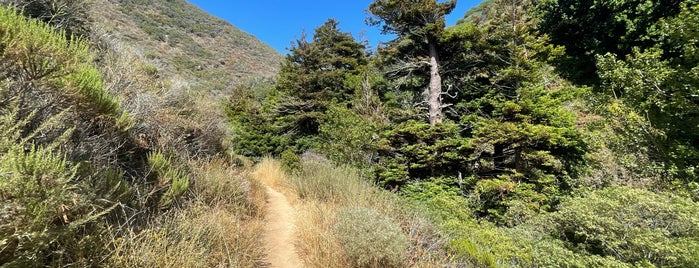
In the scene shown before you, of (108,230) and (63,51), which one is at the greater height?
(63,51)

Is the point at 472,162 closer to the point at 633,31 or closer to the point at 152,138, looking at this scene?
the point at 152,138

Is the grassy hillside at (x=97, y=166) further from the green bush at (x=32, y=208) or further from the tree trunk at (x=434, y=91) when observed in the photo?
the tree trunk at (x=434, y=91)

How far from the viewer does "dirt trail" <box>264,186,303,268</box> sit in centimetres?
377

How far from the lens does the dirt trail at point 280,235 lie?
148 inches

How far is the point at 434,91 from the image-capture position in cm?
948

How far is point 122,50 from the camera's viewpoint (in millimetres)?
5477

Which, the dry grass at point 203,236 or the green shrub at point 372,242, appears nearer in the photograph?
the dry grass at point 203,236

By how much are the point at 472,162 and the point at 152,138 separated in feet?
26.9

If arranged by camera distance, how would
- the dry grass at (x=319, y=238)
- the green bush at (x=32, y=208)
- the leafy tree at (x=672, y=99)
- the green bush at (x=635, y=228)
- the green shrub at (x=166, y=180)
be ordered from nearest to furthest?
the green bush at (x=32, y=208) → the green bush at (x=635, y=228) → the dry grass at (x=319, y=238) → the green shrub at (x=166, y=180) → the leafy tree at (x=672, y=99)

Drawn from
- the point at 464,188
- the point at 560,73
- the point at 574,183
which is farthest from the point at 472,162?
the point at 560,73

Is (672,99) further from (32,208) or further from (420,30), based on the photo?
A: (32,208)

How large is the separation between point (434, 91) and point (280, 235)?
7.02 metres

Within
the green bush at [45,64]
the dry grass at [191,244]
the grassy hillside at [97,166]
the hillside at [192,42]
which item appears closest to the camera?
the grassy hillside at [97,166]

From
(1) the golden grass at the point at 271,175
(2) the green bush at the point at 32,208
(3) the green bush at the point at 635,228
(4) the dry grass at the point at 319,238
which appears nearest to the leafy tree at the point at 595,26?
(3) the green bush at the point at 635,228
